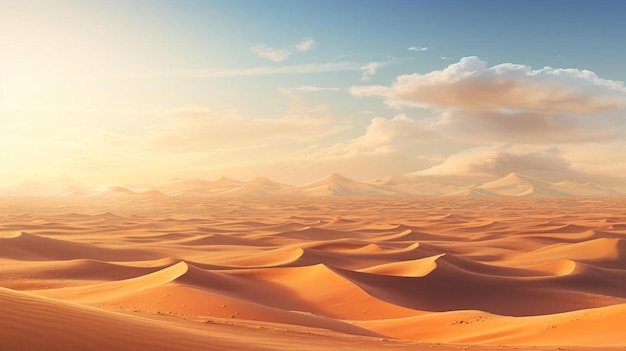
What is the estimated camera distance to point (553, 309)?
16109 mm

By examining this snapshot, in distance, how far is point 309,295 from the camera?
16.6m

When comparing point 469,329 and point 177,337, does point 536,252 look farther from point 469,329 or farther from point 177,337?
point 177,337

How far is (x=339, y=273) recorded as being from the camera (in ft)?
58.9

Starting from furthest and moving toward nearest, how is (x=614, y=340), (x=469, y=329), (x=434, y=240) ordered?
(x=434, y=240) < (x=469, y=329) < (x=614, y=340)

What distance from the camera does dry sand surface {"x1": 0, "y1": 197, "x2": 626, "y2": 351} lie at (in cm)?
569

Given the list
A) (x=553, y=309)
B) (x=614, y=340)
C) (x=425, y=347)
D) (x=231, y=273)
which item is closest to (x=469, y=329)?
(x=614, y=340)

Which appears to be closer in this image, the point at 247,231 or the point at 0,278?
the point at 0,278

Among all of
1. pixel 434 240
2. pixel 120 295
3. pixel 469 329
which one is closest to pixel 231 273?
pixel 120 295

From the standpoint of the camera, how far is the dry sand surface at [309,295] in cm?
569

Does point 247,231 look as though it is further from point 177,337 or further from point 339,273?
point 177,337

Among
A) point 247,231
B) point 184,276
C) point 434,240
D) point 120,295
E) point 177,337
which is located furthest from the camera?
point 247,231

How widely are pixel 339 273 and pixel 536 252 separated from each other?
15400 millimetres

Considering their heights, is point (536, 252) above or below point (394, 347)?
below

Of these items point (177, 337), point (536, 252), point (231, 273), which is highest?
point (177, 337)
